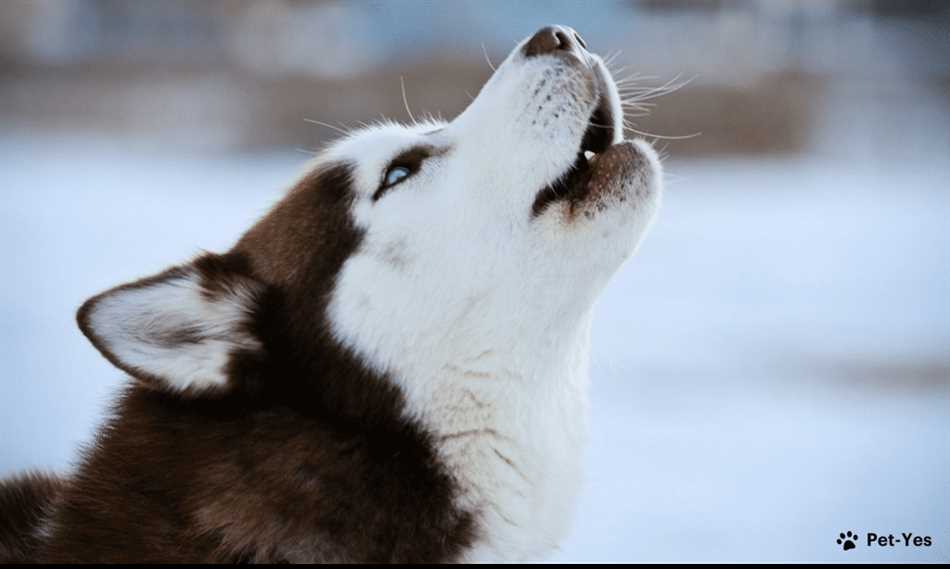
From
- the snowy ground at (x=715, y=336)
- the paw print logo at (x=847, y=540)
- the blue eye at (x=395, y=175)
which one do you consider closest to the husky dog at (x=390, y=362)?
the blue eye at (x=395, y=175)

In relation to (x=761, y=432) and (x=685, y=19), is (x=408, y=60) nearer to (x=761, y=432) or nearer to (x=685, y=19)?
(x=685, y=19)

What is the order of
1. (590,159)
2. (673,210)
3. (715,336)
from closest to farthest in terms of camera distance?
(590,159) < (715,336) < (673,210)

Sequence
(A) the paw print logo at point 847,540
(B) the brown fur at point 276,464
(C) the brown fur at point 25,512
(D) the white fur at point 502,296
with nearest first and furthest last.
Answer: (B) the brown fur at point 276,464 → (D) the white fur at point 502,296 → (C) the brown fur at point 25,512 → (A) the paw print logo at point 847,540

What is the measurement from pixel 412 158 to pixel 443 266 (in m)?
0.33

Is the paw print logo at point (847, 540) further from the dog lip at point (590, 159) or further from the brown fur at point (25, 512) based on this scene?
the brown fur at point (25, 512)

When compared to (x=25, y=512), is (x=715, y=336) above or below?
above

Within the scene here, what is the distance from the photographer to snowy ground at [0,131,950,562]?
4223 mm

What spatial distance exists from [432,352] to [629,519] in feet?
6.23

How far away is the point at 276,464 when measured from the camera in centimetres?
237

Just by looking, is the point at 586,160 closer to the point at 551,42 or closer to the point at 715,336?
the point at 551,42

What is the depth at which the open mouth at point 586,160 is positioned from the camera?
2541mm

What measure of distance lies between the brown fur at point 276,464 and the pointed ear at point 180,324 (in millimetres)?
11

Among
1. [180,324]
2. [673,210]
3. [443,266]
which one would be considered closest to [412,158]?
[443,266]

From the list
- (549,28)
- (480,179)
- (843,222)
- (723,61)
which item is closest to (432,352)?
(480,179)
